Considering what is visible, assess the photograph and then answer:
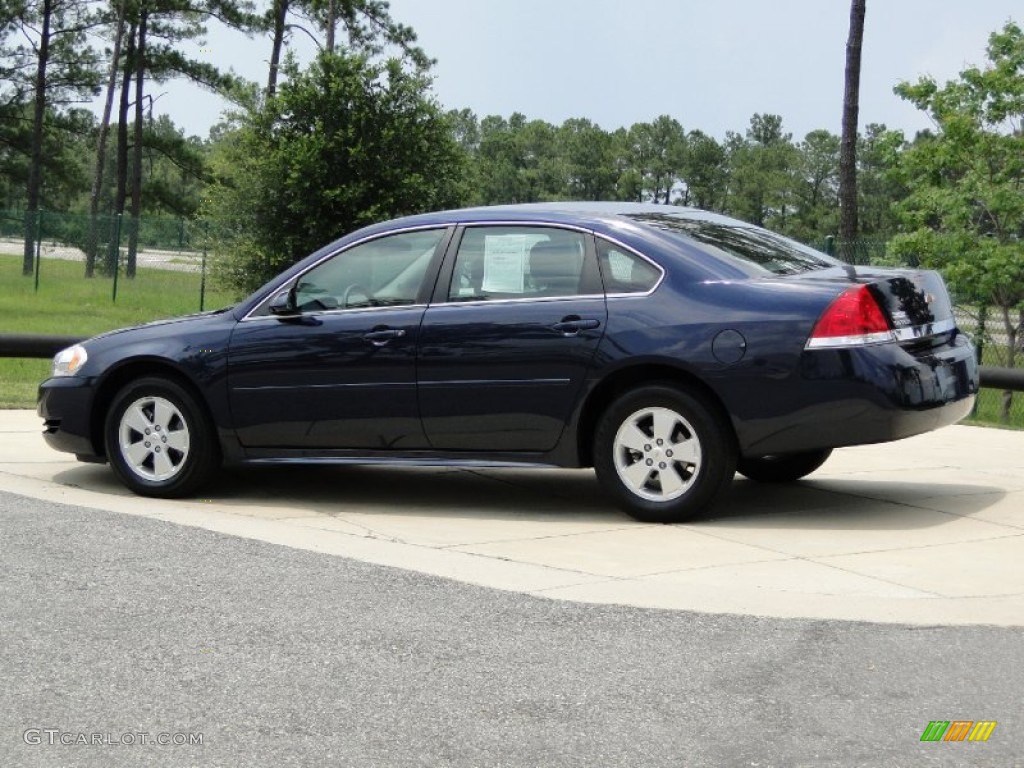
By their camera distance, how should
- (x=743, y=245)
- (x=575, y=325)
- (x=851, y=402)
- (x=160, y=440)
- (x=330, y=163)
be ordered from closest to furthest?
(x=851, y=402)
(x=575, y=325)
(x=743, y=245)
(x=160, y=440)
(x=330, y=163)

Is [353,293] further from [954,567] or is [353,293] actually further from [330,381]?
[954,567]

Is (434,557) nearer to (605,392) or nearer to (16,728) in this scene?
(605,392)

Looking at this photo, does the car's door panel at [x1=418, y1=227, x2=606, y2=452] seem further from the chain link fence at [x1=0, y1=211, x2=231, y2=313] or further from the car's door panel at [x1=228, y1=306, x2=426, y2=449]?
the chain link fence at [x1=0, y1=211, x2=231, y2=313]

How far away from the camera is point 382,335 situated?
822cm

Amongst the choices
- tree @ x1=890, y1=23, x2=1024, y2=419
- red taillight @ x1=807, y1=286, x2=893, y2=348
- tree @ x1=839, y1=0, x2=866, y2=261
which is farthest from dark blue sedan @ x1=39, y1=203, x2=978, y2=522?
tree @ x1=839, y1=0, x2=866, y2=261

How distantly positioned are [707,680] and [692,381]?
2897 millimetres

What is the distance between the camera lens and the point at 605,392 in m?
7.85

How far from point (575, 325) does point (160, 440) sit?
255 cm

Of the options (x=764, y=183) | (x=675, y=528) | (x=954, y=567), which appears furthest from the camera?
(x=764, y=183)

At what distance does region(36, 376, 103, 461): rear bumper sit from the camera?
887cm

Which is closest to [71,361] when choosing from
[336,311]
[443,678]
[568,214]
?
[336,311]

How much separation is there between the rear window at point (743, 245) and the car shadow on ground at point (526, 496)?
1.30 metres

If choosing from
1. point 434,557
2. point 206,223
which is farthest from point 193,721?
point 206,223

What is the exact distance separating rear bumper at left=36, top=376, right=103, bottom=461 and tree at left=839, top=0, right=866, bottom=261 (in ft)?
59.8
